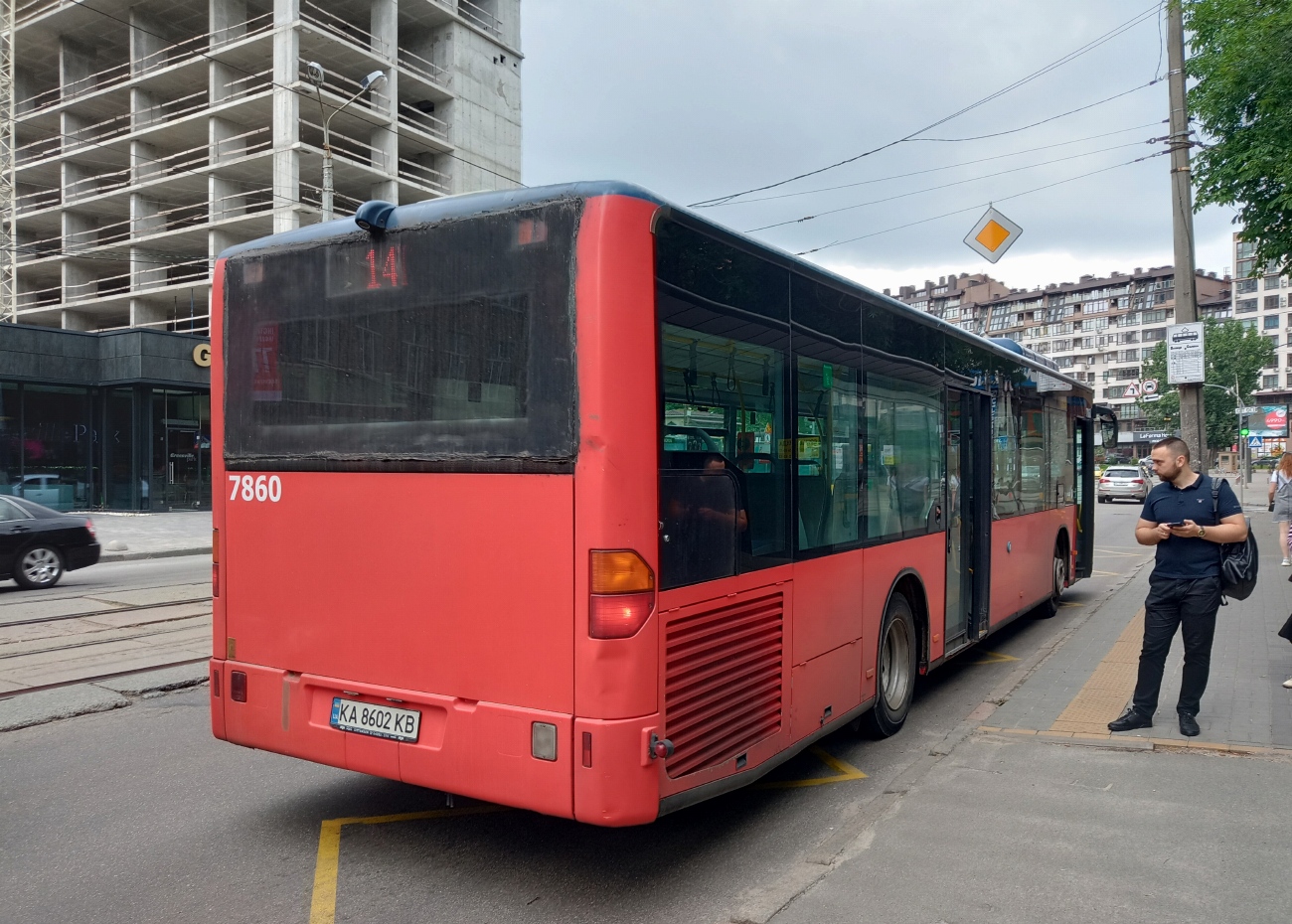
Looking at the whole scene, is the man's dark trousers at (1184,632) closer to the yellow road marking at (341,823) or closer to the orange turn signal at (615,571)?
the yellow road marking at (341,823)

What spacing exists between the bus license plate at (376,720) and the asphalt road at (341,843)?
1.94ft

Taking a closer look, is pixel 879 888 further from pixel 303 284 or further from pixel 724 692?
pixel 303 284

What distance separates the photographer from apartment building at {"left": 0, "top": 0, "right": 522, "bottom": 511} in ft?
97.0

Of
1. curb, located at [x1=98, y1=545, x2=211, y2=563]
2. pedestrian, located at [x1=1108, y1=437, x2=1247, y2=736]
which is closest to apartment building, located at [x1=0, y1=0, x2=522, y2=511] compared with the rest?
curb, located at [x1=98, y1=545, x2=211, y2=563]

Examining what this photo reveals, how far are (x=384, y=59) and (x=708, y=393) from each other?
37.2 metres

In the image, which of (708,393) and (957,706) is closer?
(708,393)

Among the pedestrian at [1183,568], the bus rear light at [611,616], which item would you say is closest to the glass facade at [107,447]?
the pedestrian at [1183,568]

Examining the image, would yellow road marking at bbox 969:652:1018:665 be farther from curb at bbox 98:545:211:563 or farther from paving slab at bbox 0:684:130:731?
curb at bbox 98:545:211:563

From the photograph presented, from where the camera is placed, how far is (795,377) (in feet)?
15.6

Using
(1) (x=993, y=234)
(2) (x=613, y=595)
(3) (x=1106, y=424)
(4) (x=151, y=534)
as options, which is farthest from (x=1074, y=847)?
(4) (x=151, y=534)

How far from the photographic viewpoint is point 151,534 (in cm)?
2273

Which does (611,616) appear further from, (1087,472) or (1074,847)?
(1087,472)

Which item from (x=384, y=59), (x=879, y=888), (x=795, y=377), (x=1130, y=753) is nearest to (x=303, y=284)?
(x=795, y=377)

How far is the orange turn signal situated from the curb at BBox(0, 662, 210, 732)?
4942mm
